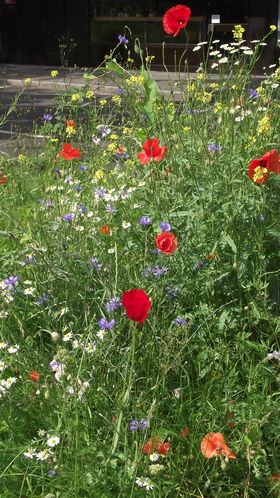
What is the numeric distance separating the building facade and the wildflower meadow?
1589 centimetres

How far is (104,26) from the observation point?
21844mm

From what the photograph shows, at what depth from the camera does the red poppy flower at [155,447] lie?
1.87 m

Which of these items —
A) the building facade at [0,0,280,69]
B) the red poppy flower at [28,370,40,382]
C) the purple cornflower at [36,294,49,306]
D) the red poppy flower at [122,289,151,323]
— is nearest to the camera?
the red poppy flower at [122,289,151,323]

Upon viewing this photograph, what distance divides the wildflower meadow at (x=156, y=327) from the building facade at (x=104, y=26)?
1589 cm

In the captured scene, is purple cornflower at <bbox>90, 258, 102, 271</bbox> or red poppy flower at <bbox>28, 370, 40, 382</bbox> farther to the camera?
purple cornflower at <bbox>90, 258, 102, 271</bbox>

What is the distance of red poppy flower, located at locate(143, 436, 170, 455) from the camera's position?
6.14ft

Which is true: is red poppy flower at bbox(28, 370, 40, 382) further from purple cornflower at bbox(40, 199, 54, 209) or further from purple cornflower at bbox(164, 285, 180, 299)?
purple cornflower at bbox(40, 199, 54, 209)

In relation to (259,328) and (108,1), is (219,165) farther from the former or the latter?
(108,1)

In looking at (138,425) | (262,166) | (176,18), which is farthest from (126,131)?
(138,425)

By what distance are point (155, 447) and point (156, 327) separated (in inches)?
20.3

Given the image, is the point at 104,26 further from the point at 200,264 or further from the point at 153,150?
the point at 200,264

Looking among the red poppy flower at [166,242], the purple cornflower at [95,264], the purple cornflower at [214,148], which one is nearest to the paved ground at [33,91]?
the purple cornflower at [214,148]

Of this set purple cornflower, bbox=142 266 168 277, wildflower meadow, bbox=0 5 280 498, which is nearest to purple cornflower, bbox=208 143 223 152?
wildflower meadow, bbox=0 5 280 498

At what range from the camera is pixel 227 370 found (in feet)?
7.84
